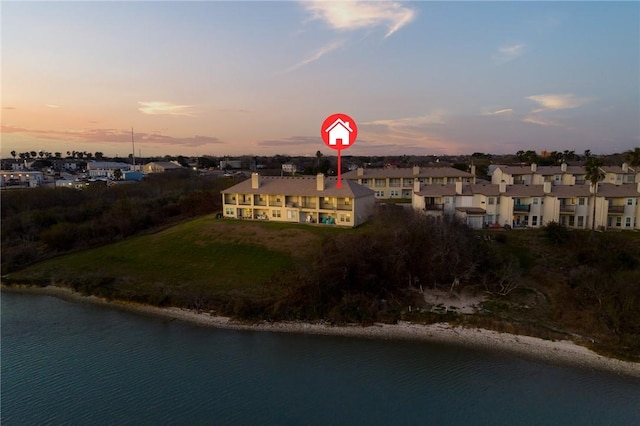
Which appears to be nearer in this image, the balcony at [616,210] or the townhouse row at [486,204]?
the balcony at [616,210]

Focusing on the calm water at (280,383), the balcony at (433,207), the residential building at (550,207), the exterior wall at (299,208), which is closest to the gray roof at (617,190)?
the residential building at (550,207)

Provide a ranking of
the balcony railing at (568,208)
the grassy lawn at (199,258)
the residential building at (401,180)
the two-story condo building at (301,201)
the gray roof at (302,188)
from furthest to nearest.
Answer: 1. the residential building at (401,180)
2. the gray roof at (302,188)
3. the two-story condo building at (301,201)
4. the balcony railing at (568,208)
5. the grassy lawn at (199,258)

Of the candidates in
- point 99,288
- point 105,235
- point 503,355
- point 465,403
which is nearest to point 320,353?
point 465,403

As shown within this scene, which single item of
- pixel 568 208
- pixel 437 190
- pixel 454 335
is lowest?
pixel 454 335

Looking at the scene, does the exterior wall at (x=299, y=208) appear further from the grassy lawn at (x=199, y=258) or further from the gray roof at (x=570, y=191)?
the gray roof at (x=570, y=191)

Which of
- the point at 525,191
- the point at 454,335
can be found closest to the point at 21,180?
the point at 454,335

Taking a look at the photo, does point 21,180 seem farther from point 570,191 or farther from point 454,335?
point 570,191

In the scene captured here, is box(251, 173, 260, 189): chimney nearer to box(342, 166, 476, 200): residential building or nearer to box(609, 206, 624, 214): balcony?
box(342, 166, 476, 200): residential building
